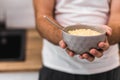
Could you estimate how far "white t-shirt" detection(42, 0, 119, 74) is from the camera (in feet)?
3.12

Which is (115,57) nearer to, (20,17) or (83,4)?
(83,4)

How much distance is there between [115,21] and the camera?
925 mm

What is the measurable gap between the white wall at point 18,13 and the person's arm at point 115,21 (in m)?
0.74

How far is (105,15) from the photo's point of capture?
974mm

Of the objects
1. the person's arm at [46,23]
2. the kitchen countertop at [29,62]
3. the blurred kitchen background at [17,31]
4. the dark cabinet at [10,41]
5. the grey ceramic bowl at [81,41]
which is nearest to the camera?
the grey ceramic bowl at [81,41]

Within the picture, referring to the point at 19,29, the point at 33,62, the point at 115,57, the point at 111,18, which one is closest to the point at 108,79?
the point at 115,57

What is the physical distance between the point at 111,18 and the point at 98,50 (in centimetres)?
26

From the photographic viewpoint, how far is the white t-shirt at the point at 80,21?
0.95m

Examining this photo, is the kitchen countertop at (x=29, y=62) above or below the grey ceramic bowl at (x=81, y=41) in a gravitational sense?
below

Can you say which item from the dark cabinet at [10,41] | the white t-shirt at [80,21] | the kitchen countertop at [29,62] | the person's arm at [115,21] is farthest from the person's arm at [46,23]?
the dark cabinet at [10,41]

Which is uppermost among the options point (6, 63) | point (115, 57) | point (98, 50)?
point (98, 50)

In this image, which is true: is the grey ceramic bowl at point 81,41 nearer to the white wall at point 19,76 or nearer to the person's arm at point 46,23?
the person's arm at point 46,23

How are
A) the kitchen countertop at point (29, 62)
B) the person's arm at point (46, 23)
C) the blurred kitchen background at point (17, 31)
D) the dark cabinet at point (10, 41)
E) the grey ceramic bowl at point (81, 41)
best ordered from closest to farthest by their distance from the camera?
the grey ceramic bowl at point (81, 41) < the person's arm at point (46, 23) < the kitchen countertop at point (29, 62) < the blurred kitchen background at point (17, 31) < the dark cabinet at point (10, 41)

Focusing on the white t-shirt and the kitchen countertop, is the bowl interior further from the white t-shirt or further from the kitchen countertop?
the kitchen countertop
